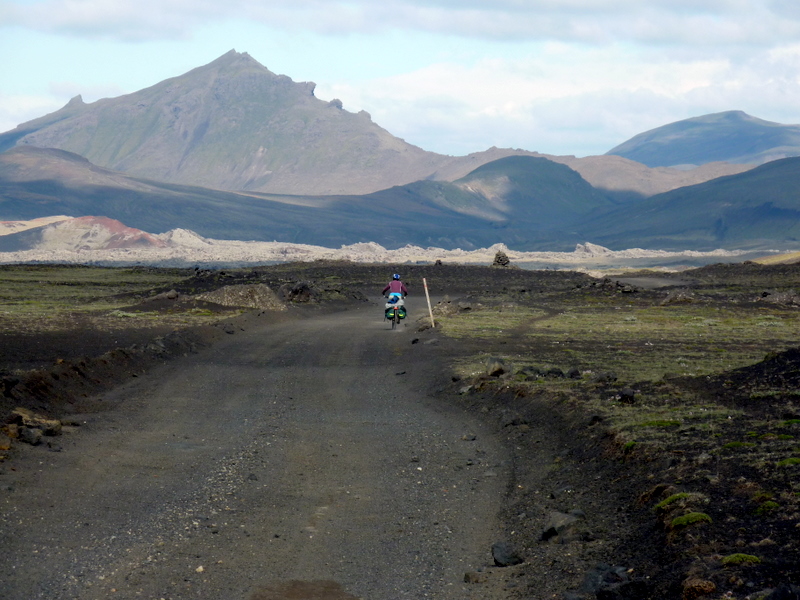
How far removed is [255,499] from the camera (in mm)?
11328

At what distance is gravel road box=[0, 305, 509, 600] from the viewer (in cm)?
880

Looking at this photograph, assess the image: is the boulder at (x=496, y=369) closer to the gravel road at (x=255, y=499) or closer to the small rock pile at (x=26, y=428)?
the gravel road at (x=255, y=499)

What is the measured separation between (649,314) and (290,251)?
377 feet

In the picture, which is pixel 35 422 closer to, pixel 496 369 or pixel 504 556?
pixel 504 556

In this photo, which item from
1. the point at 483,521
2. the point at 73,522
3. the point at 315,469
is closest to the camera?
the point at 73,522

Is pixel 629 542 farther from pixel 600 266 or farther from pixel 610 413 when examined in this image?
pixel 600 266

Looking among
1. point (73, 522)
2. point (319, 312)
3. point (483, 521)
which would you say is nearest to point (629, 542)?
point (483, 521)

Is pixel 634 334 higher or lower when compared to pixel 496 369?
lower

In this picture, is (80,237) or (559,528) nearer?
(559,528)

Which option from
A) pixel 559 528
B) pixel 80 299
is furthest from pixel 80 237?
pixel 559 528

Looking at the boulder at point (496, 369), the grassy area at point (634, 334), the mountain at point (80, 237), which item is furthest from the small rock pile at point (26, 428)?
the mountain at point (80, 237)

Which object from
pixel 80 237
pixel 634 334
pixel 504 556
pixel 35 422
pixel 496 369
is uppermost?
pixel 80 237

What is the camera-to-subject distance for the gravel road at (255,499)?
28.9 feet

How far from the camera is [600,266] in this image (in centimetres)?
14275
